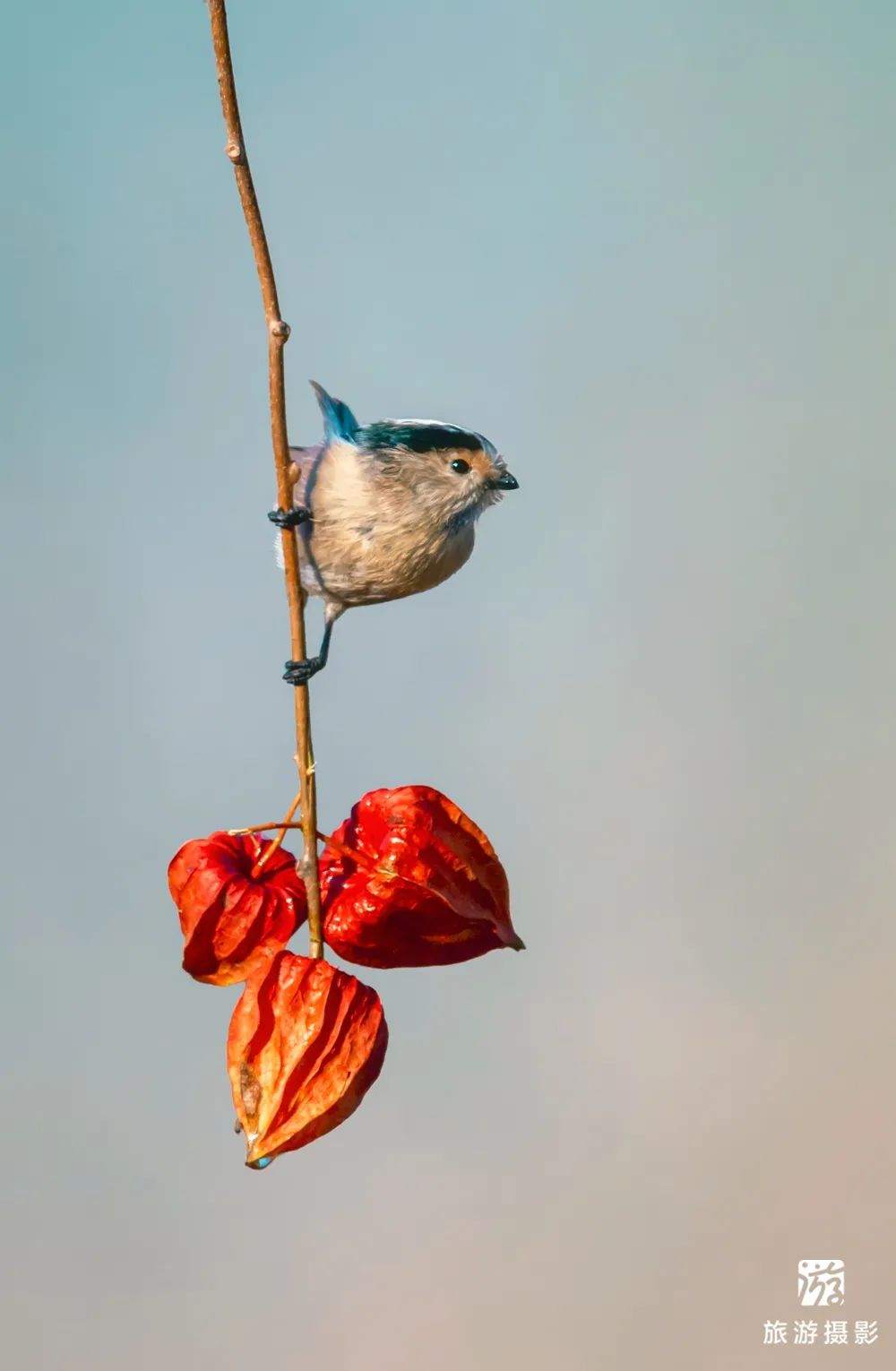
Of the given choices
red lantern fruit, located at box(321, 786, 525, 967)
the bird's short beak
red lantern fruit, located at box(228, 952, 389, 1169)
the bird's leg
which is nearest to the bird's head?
the bird's short beak

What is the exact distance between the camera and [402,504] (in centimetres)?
234

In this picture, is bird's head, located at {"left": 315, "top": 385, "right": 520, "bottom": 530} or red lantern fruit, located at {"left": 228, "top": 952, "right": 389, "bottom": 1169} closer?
red lantern fruit, located at {"left": 228, "top": 952, "right": 389, "bottom": 1169}

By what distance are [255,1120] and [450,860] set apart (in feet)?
1.41

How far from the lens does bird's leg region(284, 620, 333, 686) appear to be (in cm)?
162

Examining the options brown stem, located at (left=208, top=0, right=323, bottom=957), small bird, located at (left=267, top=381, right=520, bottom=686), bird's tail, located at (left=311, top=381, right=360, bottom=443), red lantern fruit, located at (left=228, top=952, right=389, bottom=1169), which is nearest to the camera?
brown stem, located at (left=208, top=0, right=323, bottom=957)

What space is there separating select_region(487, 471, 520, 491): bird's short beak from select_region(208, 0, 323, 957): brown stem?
70 cm

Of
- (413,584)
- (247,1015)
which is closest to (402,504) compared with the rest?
(413,584)

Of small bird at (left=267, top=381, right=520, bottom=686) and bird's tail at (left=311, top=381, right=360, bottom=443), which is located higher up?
bird's tail at (left=311, top=381, right=360, bottom=443)

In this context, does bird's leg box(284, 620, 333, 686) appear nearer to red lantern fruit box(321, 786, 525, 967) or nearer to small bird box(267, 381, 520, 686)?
small bird box(267, 381, 520, 686)

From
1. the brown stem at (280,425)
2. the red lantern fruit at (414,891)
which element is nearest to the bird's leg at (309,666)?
the brown stem at (280,425)

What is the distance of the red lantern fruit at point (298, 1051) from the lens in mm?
1696

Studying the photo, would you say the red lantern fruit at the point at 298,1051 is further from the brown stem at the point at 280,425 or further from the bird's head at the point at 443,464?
the bird's head at the point at 443,464

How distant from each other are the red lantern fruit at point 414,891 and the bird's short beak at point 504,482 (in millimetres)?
670

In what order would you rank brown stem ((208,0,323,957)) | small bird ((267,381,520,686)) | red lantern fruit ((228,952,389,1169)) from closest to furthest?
brown stem ((208,0,323,957))
red lantern fruit ((228,952,389,1169))
small bird ((267,381,520,686))
